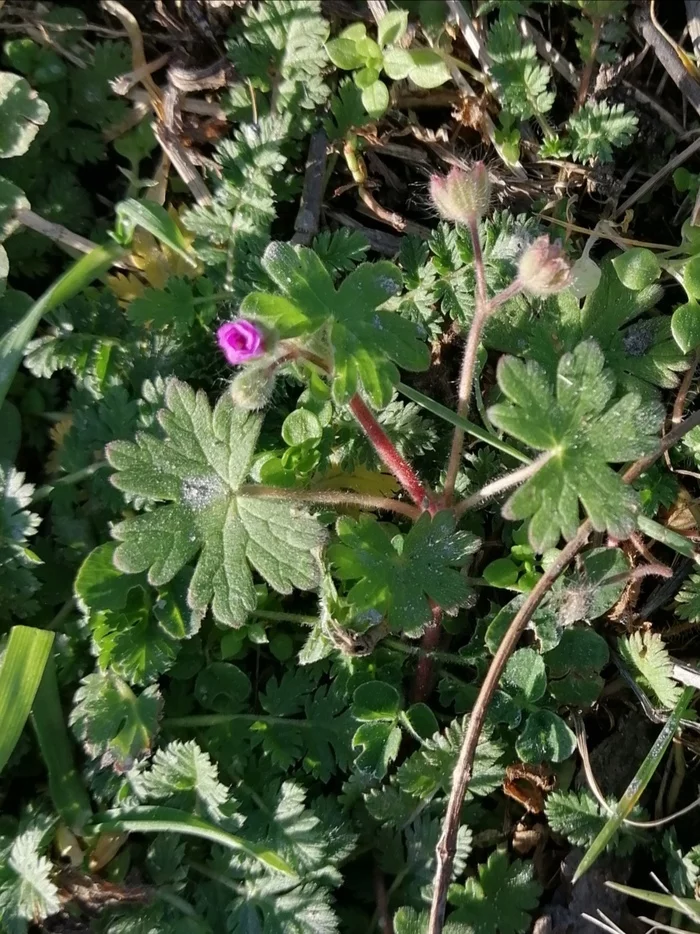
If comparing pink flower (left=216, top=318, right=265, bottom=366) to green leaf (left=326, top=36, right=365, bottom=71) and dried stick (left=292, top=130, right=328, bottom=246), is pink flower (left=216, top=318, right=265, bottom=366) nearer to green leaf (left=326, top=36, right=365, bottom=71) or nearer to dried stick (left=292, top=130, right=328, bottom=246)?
dried stick (left=292, top=130, right=328, bottom=246)

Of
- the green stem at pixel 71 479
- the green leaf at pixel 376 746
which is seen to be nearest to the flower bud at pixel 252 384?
the green stem at pixel 71 479

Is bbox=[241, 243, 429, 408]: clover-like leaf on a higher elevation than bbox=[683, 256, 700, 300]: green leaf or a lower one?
higher

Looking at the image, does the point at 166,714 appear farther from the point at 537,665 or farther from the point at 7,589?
the point at 537,665

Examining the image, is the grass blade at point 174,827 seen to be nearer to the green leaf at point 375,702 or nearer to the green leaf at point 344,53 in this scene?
the green leaf at point 375,702

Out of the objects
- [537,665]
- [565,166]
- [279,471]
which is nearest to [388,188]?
[565,166]

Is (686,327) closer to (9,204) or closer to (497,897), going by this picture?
(497,897)

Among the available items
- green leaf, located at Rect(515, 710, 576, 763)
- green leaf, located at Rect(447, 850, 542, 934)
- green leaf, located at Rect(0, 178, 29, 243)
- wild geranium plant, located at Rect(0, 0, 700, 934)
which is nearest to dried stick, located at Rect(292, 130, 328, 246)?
wild geranium plant, located at Rect(0, 0, 700, 934)
